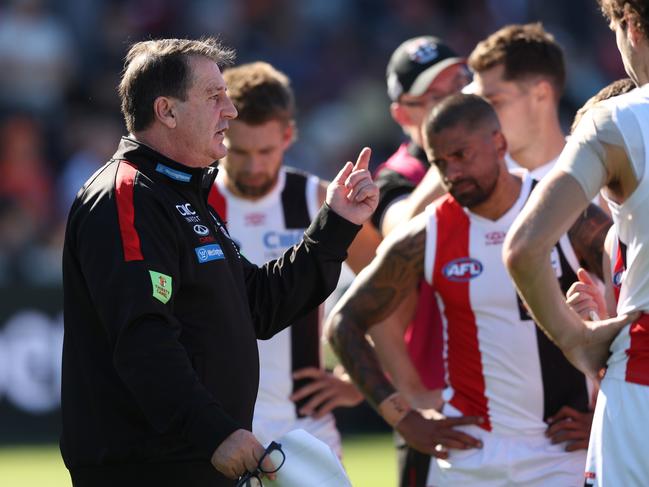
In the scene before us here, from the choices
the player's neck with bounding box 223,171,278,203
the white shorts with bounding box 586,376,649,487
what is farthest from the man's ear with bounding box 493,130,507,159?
the white shorts with bounding box 586,376,649,487

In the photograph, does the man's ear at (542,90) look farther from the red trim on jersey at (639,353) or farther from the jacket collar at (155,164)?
the red trim on jersey at (639,353)

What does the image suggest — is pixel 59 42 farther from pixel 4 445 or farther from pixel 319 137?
pixel 4 445

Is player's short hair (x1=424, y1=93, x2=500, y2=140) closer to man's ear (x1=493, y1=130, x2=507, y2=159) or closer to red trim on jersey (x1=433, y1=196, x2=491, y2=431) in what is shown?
man's ear (x1=493, y1=130, x2=507, y2=159)

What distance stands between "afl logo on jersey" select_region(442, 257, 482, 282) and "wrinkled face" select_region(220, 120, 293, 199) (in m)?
1.39

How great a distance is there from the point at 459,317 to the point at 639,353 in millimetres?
1658

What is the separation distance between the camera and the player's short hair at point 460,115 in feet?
17.4

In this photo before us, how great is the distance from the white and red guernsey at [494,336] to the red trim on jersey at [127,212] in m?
1.69

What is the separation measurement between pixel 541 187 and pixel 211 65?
1.30 meters

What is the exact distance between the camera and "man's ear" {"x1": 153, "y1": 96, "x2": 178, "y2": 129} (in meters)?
4.27

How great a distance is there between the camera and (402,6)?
1553 cm

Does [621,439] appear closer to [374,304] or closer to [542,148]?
[374,304]

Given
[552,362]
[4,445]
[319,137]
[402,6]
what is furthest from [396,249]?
[402,6]

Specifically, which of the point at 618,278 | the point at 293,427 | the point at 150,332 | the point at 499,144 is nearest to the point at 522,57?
the point at 499,144

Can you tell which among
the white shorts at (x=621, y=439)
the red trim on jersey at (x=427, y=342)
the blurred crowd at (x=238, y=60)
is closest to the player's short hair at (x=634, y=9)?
the white shorts at (x=621, y=439)
